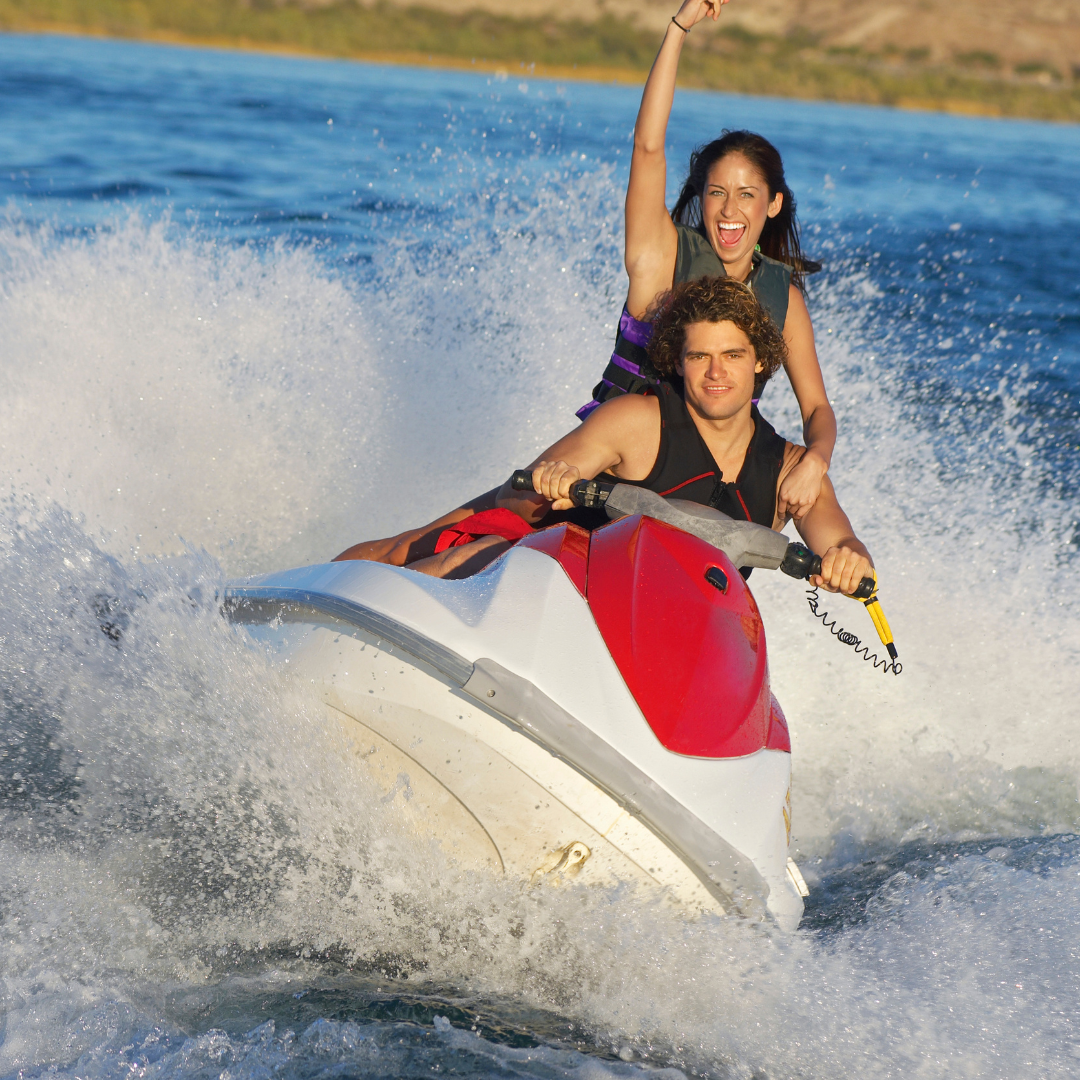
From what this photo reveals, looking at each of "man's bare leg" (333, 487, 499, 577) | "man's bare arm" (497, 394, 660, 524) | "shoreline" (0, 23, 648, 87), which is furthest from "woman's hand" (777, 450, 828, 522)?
"shoreline" (0, 23, 648, 87)

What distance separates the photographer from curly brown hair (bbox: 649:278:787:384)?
2719 mm

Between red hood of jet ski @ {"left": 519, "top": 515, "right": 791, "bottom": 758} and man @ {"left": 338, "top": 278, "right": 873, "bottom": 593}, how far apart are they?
22 cm

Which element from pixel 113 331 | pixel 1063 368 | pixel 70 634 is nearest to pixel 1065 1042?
pixel 70 634

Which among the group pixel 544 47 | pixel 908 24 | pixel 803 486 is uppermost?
pixel 908 24

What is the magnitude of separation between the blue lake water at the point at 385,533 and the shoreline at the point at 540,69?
18.0 metres

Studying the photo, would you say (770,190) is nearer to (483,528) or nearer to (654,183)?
(654,183)

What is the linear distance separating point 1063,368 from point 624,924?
5780mm

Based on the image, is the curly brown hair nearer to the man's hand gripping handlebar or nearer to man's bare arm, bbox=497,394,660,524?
man's bare arm, bbox=497,394,660,524

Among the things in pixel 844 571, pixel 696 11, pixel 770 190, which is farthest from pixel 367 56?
pixel 844 571

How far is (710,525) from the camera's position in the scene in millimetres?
2555

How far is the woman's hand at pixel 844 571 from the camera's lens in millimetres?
2539

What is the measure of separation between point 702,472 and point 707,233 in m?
0.83

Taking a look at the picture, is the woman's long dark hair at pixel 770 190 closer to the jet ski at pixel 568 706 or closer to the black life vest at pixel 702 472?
the black life vest at pixel 702 472

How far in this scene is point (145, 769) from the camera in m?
2.52
